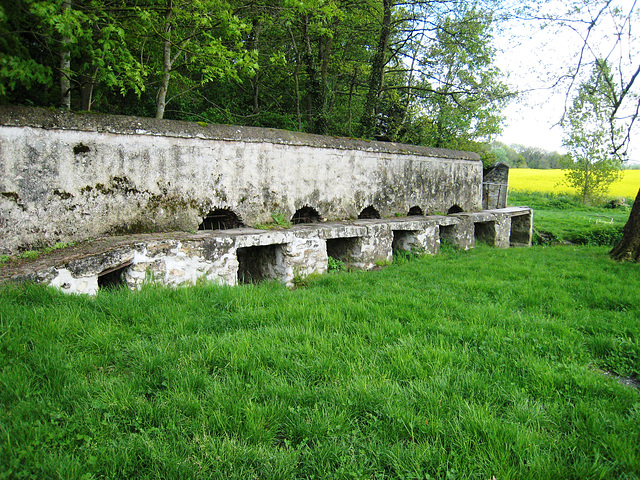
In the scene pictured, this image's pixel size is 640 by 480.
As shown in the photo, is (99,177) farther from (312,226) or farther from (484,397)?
(484,397)

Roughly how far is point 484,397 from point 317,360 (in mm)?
1218

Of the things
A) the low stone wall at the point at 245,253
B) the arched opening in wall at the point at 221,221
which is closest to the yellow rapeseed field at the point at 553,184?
the low stone wall at the point at 245,253

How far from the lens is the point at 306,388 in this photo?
2645 millimetres

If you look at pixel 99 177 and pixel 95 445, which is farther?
pixel 99 177

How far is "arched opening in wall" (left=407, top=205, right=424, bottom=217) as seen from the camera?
9836 millimetres

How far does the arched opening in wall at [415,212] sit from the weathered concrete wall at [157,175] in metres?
1.27

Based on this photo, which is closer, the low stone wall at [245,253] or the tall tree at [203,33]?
the low stone wall at [245,253]

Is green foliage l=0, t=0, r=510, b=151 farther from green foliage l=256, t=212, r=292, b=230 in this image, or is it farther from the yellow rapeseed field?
the yellow rapeseed field

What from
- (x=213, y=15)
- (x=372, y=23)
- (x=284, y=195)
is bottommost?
(x=284, y=195)

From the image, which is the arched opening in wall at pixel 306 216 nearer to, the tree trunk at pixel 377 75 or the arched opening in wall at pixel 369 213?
the arched opening in wall at pixel 369 213

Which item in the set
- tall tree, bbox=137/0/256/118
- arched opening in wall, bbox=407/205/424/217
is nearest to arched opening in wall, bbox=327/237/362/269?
arched opening in wall, bbox=407/205/424/217

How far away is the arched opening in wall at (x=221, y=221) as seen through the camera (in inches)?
263

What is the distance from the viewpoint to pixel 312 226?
7.08 meters

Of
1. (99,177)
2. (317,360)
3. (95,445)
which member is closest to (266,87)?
(99,177)
